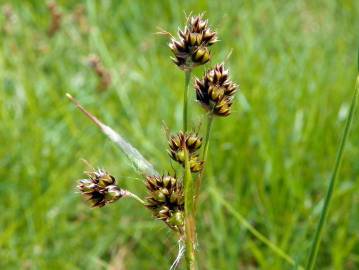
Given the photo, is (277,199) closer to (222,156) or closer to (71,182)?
(222,156)

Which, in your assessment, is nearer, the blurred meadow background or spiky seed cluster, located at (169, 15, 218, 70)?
spiky seed cluster, located at (169, 15, 218, 70)

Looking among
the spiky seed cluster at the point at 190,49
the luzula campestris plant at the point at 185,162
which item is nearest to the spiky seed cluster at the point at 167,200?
the luzula campestris plant at the point at 185,162

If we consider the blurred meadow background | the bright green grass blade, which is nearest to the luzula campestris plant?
the bright green grass blade

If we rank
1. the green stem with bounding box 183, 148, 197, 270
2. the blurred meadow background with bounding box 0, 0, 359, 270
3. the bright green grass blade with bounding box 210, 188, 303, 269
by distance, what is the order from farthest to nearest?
the blurred meadow background with bounding box 0, 0, 359, 270, the bright green grass blade with bounding box 210, 188, 303, 269, the green stem with bounding box 183, 148, 197, 270

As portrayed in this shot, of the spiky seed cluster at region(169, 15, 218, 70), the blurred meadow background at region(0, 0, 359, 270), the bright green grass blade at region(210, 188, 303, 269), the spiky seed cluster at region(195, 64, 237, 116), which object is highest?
the blurred meadow background at region(0, 0, 359, 270)

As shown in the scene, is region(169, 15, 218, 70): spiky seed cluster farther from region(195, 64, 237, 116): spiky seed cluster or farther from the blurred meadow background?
the blurred meadow background

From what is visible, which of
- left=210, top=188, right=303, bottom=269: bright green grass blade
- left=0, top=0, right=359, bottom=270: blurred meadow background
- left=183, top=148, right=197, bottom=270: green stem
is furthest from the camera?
left=0, top=0, right=359, bottom=270: blurred meadow background

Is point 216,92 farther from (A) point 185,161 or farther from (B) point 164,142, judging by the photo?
(B) point 164,142

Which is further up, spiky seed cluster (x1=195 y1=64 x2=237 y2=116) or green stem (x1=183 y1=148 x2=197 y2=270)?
spiky seed cluster (x1=195 y1=64 x2=237 y2=116)
